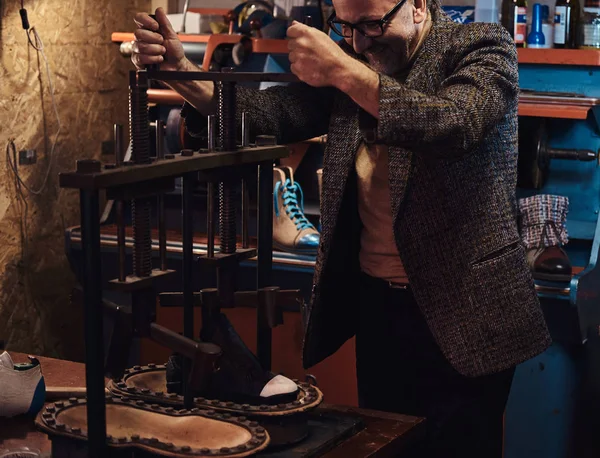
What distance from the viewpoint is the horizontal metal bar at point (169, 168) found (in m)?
1.32

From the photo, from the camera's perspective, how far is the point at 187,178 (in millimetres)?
1558

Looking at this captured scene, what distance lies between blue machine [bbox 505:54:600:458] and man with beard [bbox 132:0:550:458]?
1.01 meters

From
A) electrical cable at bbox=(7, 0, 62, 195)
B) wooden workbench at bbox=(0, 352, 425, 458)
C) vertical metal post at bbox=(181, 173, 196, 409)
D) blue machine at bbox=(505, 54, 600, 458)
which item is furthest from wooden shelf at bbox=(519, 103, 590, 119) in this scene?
electrical cable at bbox=(7, 0, 62, 195)

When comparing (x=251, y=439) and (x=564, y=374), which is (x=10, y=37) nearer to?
(x=564, y=374)

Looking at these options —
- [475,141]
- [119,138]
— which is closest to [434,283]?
[475,141]

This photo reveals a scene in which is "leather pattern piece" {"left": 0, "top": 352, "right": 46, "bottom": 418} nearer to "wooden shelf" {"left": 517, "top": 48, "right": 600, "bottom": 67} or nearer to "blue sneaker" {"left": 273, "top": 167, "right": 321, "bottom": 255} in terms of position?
"blue sneaker" {"left": 273, "top": 167, "right": 321, "bottom": 255}

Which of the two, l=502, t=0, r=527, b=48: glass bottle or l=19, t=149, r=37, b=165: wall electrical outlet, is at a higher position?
l=502, t=0, r=527, b=48: glass bottle

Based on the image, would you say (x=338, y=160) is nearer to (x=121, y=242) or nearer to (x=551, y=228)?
(x=121, y=242)

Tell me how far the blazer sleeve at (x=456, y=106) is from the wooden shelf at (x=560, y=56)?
146cm

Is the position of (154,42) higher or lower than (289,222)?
higher

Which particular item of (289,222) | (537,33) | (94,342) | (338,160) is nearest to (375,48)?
(338,160)

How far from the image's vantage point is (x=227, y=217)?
165 centimetres

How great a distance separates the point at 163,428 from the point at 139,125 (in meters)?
0.45

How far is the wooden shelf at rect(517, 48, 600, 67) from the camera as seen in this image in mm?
3100
